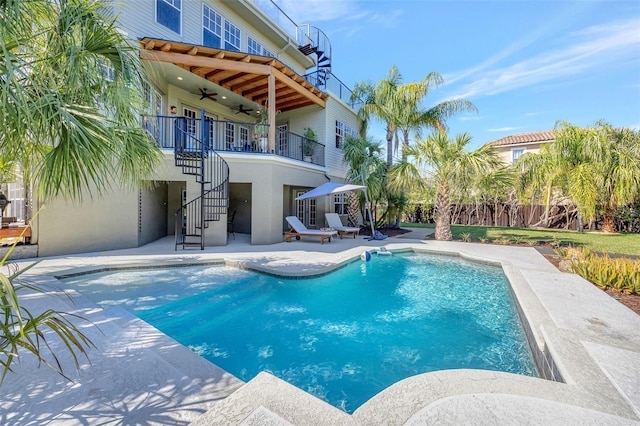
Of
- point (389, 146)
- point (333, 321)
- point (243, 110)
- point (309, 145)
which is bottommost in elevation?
point (333, 321)

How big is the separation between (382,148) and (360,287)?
11.1 meters

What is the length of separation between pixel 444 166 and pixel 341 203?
7.10 m

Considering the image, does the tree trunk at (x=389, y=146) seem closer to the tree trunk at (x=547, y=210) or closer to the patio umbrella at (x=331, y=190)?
the patio umbrella at (x=331, y=190)

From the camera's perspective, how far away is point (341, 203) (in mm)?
17875

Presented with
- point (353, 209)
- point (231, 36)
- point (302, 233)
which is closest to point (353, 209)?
point (353, 209)

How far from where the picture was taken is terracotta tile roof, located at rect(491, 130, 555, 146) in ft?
84.4

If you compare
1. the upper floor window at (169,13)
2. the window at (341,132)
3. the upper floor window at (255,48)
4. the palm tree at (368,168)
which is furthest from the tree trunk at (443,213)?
the upper floor window at (169,13)

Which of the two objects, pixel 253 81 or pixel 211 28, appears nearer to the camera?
pixel 253 81

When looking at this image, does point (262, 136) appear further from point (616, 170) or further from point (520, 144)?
point (520, 144)

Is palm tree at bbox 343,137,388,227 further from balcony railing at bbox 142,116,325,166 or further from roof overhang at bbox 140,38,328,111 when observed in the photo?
roof overhang at bbox 140,38,328,111

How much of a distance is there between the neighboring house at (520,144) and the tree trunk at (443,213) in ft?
58.0

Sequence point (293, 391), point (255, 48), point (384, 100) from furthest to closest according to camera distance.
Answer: point (384, 100) → point (255, 48) → point (293, 391)

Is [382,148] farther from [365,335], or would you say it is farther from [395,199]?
[365,335]

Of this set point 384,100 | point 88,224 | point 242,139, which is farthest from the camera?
point 384,100
